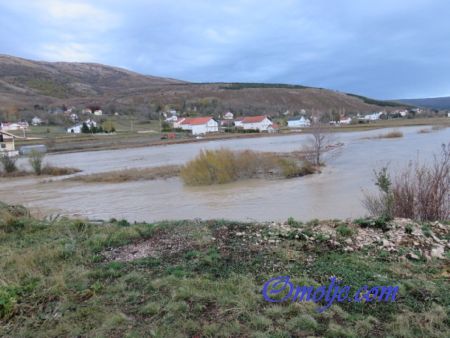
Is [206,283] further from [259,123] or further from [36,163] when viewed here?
[259,123]

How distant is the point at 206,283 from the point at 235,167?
71.5 feet

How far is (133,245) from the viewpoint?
627 centimetres

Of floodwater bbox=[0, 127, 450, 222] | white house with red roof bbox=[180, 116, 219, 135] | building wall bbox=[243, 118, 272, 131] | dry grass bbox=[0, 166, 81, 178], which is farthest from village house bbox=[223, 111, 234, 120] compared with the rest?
floodwater bbox=[0, 127, 450, 222]

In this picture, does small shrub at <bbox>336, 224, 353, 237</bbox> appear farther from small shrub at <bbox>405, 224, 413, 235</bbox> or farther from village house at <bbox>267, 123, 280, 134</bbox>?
village house at <bbox>267, 123, 280, 134</bbox>

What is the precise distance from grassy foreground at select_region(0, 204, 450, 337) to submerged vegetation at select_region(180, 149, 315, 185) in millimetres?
18262

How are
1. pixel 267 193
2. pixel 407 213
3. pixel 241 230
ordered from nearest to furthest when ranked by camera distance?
pixel 241 230, pixel 407 213, pixel 267 193

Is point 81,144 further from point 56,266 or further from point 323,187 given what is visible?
point 56,266

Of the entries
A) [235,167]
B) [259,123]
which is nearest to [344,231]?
[235,167]

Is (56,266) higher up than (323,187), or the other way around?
(56,266)

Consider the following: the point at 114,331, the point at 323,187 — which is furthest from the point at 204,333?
the point at 323,187

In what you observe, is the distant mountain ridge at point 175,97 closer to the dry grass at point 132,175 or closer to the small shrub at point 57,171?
the small shrub at point 57,171

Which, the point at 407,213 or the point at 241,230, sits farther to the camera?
the point at 407,213

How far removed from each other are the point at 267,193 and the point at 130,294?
16.4 m

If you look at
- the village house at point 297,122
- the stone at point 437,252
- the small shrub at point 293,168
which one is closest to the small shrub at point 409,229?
the stone at point 437,252
